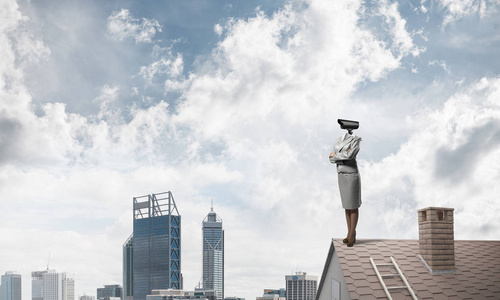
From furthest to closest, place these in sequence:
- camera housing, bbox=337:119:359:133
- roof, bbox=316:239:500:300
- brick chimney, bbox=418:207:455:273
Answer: brick chimney, bbox=418:207:455:273 → roof, bbox=316:239:500:300 → camera housing, bbox=337:119:359:133

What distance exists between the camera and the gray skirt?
15414mm

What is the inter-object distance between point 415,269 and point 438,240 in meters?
1.19

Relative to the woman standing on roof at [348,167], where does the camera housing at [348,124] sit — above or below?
above

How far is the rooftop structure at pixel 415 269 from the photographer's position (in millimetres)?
15727

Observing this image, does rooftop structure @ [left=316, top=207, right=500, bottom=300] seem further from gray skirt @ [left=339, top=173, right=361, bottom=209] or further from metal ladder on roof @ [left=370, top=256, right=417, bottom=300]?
gray skirt @ [left=339, top=173, right=361, bottom=209]

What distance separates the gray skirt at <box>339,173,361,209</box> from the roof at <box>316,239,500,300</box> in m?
1.98

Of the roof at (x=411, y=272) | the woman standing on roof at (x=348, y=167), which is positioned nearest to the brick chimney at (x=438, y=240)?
the roof at (x=411, y=272)

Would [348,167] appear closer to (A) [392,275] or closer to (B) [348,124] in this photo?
(B) [348,124]

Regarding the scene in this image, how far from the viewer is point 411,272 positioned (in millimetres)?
16500

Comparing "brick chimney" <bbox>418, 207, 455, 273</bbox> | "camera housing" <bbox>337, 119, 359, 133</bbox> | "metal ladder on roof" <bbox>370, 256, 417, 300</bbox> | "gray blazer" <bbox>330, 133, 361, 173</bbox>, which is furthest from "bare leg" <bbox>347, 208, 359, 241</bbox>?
"brick chimney" <bbox>418, 207, 455, 273</bbox>

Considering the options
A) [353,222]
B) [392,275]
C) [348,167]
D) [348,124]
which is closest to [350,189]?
[348,167]

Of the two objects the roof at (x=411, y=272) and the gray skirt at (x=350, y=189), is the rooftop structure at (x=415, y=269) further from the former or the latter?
the gray skirt at (x=350, y=189)

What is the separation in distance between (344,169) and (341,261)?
2896 mm

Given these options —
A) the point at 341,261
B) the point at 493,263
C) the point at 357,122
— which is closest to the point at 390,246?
the point at 341,261
